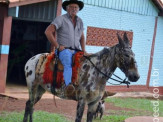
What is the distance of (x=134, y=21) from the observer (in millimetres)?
16422

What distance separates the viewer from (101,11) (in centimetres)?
1495

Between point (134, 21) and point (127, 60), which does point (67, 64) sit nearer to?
point (127, 60)

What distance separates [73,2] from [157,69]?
11.2 metres

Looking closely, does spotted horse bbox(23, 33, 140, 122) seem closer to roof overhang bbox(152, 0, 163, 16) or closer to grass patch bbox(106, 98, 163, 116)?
grass patch bbox(106, 98, 163, 116)

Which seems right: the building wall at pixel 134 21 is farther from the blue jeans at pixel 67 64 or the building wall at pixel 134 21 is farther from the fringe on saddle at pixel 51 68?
the blue jeans at pixel 67 64

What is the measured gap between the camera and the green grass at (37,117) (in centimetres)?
848

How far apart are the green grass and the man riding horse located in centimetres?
205

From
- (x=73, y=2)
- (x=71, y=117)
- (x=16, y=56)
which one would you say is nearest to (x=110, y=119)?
(x=71, y=117)

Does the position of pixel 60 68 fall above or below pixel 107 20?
below

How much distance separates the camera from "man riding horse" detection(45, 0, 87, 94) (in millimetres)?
6836

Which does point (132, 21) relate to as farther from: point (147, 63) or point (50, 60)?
point (50, 60)

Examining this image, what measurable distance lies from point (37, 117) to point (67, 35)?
2.75 metres

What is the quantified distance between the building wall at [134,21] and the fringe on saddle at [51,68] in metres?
6.92

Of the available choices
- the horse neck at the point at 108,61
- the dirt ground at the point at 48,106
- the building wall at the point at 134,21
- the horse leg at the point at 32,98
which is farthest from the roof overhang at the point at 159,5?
the horse neck at the point at 108,61
